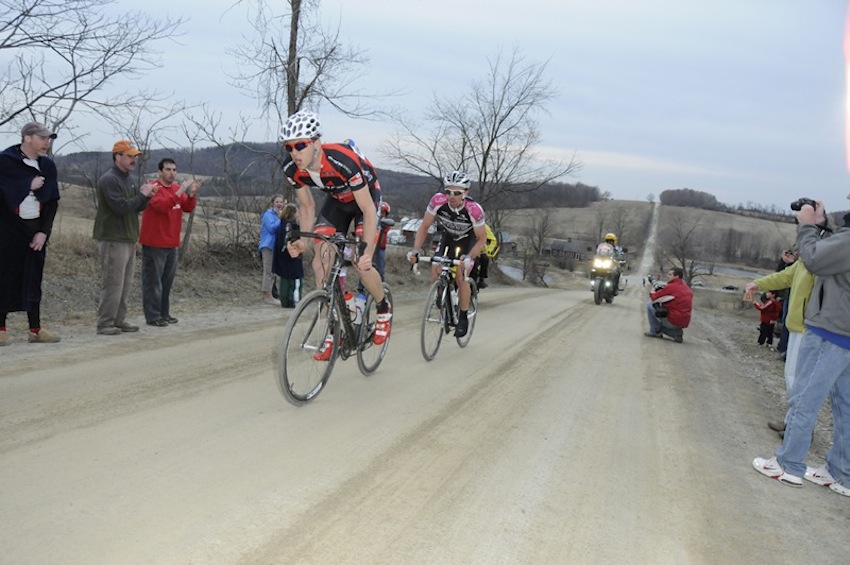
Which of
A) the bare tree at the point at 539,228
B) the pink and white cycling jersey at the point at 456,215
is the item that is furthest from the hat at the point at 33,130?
the bare tree at the point at 539,228

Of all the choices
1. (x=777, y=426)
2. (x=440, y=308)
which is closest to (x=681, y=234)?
(x=440, y=308)

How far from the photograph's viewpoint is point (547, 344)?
9.12 m

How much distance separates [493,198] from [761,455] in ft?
91.8

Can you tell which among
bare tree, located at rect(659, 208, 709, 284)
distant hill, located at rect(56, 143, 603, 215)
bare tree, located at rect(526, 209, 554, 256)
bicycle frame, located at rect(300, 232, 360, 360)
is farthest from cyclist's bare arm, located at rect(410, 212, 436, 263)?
bare tree, located at rect(659, 208, 709, 284)

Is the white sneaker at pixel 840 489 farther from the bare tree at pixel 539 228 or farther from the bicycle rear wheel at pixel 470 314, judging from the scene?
the bare tree at pixel 539 228

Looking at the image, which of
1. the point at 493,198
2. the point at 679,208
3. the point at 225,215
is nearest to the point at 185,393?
the point at 225,215

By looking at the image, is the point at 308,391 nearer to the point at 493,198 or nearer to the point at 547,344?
the point at 547,344

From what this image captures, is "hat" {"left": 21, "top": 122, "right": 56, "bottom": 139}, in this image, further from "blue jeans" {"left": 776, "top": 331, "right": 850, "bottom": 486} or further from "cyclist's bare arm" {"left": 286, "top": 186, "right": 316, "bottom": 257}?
"blue jeans" {"left": 776, "top": 331, "right": 850, "bottom": 486}

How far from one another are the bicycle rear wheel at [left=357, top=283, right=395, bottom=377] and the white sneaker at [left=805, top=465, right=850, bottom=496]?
3.74 metres

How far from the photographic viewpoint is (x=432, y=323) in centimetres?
722

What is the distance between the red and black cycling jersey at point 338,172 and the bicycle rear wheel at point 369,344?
1219 millimetres

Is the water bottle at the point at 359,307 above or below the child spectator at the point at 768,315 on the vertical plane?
above

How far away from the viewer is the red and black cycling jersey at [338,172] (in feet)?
16.0

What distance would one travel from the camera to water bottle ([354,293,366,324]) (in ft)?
18.1
